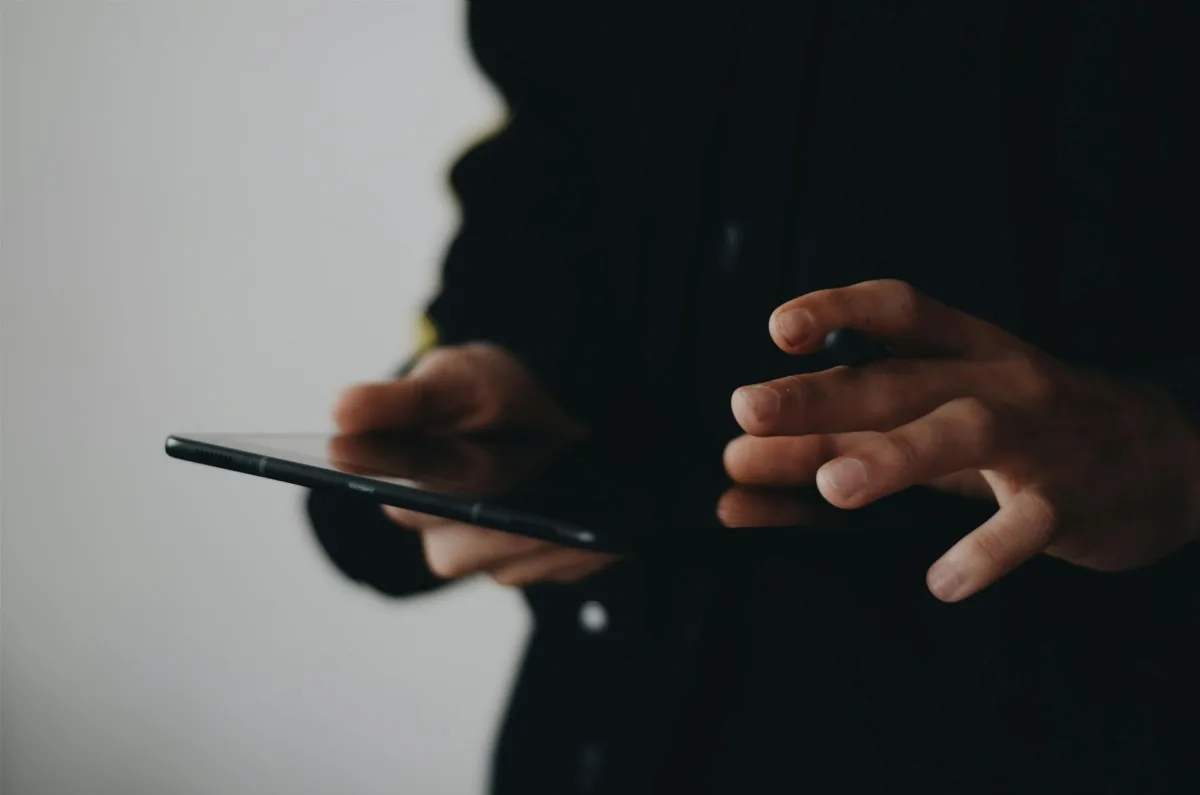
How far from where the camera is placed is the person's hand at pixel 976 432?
253 mm

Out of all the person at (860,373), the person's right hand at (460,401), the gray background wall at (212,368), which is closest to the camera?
the person at (860,373)

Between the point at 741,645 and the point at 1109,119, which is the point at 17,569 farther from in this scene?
the point at 1109,119

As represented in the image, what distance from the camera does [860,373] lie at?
268 millimetres

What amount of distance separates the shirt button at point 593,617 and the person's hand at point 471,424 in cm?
12

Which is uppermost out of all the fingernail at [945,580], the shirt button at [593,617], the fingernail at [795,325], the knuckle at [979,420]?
the fingernail at [795,325]

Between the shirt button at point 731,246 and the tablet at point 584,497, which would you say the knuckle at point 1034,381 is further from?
the shirt button at point 731,246

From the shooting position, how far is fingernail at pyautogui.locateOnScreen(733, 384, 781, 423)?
25cm

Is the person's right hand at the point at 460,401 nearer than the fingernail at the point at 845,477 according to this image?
No

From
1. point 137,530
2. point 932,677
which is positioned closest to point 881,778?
point 932,677

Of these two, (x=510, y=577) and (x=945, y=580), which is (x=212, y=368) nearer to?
(x=510, y=577)

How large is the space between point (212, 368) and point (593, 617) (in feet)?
2.12

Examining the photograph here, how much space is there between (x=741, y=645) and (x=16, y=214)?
1.12m

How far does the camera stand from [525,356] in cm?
61

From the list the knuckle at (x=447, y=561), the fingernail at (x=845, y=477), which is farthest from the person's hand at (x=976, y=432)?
the knuckle at (x=447, y=561)
